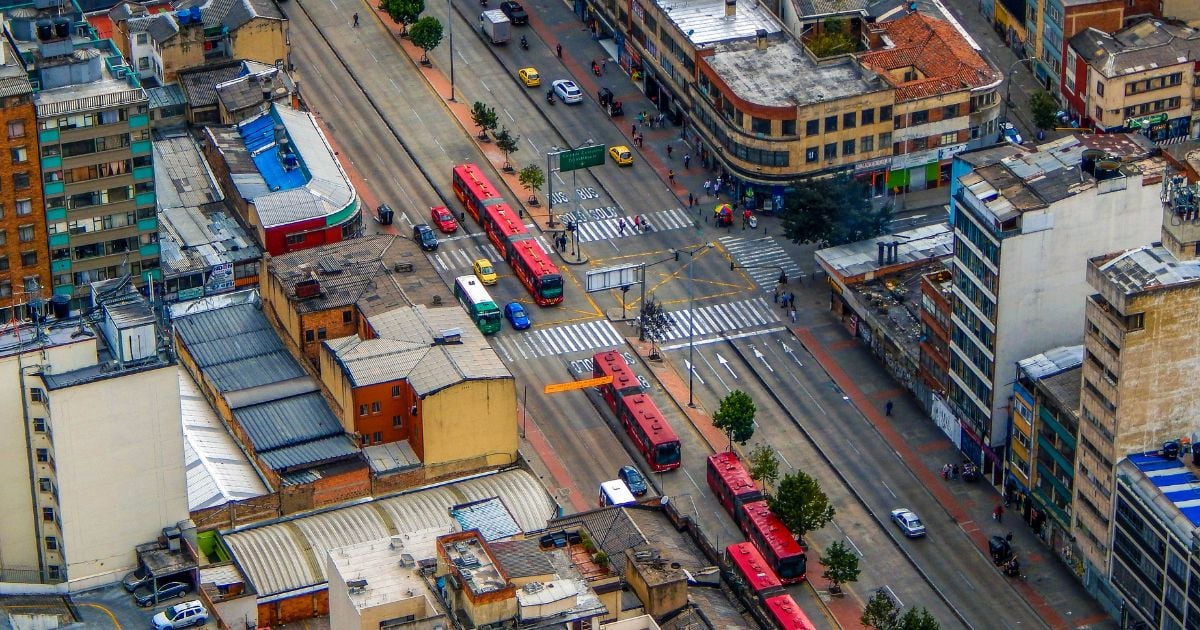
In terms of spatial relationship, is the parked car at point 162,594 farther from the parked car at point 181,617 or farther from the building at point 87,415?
the building at point 87,415

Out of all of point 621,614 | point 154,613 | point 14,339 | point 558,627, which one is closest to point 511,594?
point 558,627

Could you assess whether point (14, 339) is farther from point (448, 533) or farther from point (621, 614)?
point (621, 614)

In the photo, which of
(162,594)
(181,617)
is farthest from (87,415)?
(181,617)

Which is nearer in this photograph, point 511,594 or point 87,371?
point 511,594

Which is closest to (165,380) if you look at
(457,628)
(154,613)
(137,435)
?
(137,435)

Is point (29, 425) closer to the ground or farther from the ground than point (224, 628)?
farther from the ground
